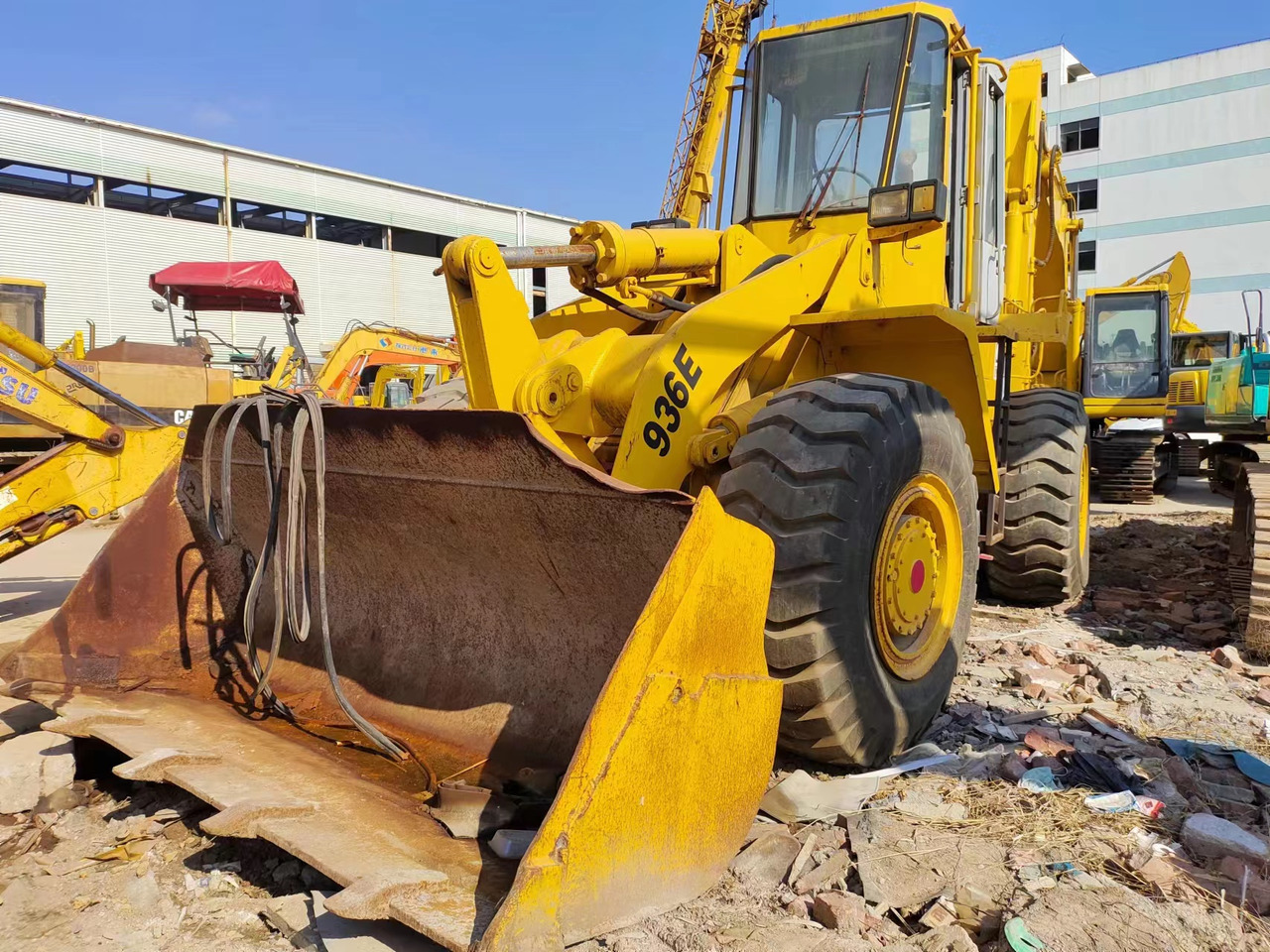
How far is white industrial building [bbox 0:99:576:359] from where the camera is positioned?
2566 cm

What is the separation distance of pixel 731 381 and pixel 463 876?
212 centimetres

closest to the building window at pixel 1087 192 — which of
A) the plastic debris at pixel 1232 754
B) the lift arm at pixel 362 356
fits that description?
the lift arm at pixel 362 356

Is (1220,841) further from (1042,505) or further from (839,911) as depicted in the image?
(1042,505)

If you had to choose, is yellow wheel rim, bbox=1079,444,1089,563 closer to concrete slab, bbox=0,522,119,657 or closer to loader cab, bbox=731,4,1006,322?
loader cab, bbox=731,4,1006,322

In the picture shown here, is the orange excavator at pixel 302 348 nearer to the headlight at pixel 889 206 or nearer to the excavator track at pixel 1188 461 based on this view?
the headlight at pixel 889 206

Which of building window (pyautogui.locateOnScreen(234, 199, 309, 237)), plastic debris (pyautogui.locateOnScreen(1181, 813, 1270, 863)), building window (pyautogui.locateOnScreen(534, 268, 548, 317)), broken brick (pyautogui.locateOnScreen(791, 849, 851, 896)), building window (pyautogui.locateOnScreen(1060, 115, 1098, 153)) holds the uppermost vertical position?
building window (pyautogui.locateOnScreen(1060, 115, 1098, 153))

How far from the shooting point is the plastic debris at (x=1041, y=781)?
3072 millimetres

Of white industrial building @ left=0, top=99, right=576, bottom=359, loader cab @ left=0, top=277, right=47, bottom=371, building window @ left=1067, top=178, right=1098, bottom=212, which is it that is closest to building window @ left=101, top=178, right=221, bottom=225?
white industrial building @ left=0, top=99, right=576, bottom=359

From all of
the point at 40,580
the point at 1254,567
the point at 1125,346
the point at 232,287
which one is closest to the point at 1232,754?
the point at 1254,567

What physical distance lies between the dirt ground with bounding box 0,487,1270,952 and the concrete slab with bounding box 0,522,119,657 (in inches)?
108

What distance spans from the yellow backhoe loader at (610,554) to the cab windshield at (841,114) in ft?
0.05

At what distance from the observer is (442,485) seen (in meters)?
3.23

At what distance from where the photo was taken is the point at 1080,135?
134 feet

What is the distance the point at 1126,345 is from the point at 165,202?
26989 millimetres
